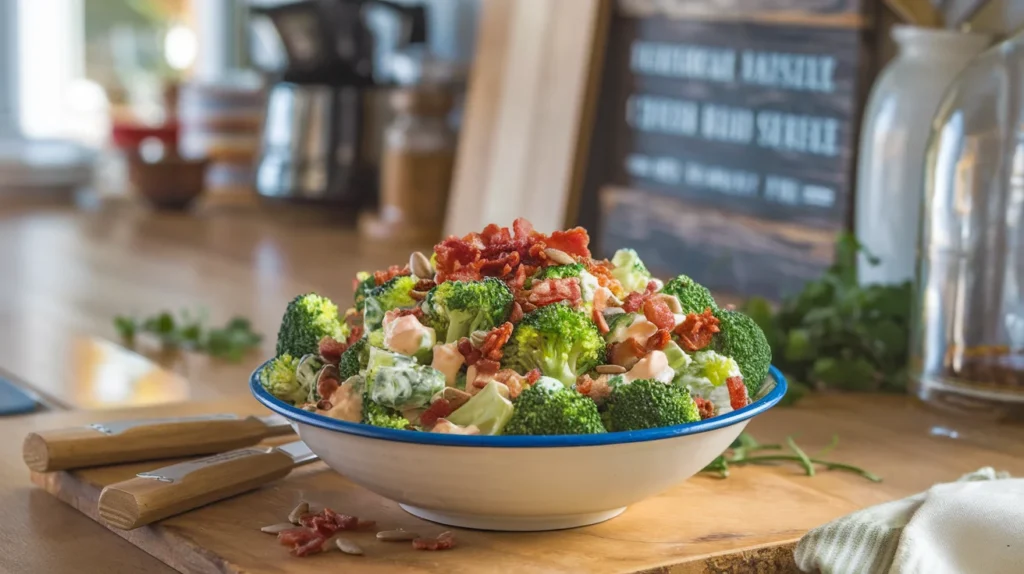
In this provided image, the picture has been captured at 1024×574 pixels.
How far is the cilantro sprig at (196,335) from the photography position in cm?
168

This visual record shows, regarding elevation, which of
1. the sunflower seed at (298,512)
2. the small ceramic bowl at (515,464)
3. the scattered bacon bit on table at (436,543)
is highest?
the small ceramic bowl at (515,464)

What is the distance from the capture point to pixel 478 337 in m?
0.82

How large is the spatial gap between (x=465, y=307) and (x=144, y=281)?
5.57ft

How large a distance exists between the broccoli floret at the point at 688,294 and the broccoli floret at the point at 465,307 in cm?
14

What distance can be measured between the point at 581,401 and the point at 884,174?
91 cm

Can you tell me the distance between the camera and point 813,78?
6.64 ft

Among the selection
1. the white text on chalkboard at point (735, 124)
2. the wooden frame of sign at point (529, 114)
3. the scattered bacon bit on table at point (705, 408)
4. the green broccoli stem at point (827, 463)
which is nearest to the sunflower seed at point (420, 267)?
the scattered bacon bit on table at point (705, 408)

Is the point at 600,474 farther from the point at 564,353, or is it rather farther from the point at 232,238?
the point at 232,238

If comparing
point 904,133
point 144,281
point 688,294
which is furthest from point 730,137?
point 688,294

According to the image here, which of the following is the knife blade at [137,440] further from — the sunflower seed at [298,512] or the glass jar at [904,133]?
the glass jar at [904,133]

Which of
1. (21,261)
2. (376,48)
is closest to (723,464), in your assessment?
(21,261)

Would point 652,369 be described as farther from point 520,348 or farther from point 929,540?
point 929,540

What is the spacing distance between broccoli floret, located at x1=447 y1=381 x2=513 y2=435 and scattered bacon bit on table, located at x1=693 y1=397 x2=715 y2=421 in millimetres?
128

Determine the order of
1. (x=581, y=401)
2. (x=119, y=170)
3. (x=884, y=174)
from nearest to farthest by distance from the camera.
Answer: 1. (x=581, y=401)
2. (x=884, y=174)
3. (x=119, y=170)
